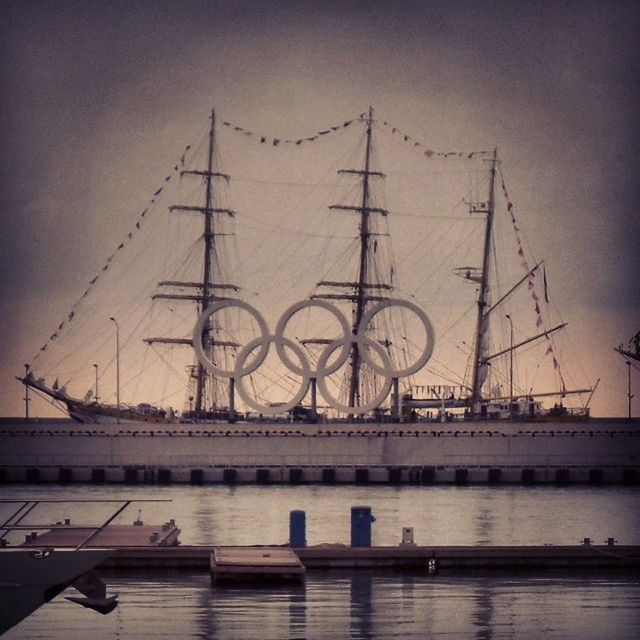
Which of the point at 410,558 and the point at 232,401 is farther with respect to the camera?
the point at 232,401

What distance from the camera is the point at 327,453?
234ft

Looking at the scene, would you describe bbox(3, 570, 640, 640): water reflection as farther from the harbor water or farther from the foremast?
the foremast

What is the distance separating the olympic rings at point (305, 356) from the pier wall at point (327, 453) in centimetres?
196

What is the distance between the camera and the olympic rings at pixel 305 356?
6762 centimetres

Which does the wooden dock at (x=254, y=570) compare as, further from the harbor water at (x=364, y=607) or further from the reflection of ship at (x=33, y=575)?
the reflection of ship at (x=33, y=575)

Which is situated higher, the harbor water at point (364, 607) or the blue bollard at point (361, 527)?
the blue bollard at point (361, 527)

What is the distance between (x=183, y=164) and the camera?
7100 centimetres

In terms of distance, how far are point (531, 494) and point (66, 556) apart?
41.5 m

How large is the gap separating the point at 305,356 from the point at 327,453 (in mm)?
4718

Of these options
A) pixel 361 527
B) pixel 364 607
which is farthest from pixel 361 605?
pixel 361 527

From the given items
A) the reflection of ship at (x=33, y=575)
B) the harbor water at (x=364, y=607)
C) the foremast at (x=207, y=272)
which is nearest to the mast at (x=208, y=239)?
the foremast at (x=207, y=272)

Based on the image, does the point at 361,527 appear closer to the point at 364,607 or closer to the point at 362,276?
the point at 364,607

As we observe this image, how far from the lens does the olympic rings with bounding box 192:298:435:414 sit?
6762 centimetres

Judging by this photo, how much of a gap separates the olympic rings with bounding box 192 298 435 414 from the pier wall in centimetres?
196
